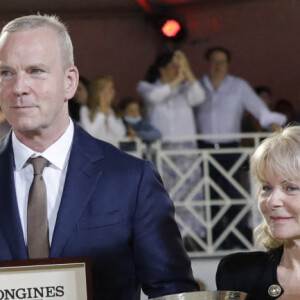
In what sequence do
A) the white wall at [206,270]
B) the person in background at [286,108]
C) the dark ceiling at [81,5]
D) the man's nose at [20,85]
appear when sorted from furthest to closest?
the person in background at [286,108], the dark ceiling at [81,5], the white wall at [206,270], the man's nose at [20,85]

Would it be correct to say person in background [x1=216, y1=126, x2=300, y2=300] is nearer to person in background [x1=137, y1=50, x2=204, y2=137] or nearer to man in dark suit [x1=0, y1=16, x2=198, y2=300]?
man in dark suit [x1=0, y1=16, x2=198, y2=300]

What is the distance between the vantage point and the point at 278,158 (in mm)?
1229

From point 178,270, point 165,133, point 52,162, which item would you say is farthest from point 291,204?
point 165,133

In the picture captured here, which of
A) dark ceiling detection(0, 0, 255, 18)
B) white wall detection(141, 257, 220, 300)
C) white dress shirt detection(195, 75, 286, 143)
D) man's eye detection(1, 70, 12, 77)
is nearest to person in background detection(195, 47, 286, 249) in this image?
white dress shirt detection(195, 75, 286, 143)

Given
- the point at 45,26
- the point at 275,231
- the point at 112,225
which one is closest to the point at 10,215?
the point at 112,225

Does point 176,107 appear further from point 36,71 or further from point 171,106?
point 36,71

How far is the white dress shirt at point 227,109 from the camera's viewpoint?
4156 mm

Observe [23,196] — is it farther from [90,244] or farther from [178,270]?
[178,270]

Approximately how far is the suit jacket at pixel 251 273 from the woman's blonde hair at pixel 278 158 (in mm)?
28

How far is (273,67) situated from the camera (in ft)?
14.4

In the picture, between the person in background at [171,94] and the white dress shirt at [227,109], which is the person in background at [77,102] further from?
the white dress shirt at [227,109]

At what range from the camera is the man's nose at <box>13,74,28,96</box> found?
47.4 inches

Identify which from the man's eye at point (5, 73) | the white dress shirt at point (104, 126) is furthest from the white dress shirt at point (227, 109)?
the man's eye at point (5, 73)

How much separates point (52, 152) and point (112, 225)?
0.15 metres
